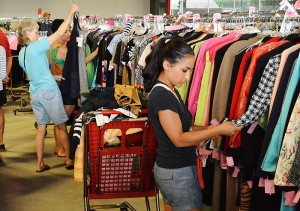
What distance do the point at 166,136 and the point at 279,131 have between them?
60cm

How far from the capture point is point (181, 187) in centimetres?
279

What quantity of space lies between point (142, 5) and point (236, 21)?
913 centimetres

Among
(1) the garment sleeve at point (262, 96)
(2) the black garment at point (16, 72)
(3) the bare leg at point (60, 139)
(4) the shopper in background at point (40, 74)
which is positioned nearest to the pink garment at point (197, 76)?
(1) the garment sleeve at point (262, 96)

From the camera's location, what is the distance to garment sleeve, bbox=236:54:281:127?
270cm

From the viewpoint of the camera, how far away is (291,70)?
2.61 meters

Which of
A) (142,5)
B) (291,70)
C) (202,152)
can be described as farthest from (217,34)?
(142,5)

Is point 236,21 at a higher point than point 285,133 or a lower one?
higher

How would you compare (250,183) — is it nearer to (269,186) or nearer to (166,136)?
(269,186)

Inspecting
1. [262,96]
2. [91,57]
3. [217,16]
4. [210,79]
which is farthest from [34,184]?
[262,96]

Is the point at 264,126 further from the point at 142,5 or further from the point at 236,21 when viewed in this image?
the point at 142,5

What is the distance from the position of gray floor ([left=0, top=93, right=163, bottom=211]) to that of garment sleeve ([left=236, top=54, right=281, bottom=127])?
6.33 feet

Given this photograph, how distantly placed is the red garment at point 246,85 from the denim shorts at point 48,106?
268 centimetres

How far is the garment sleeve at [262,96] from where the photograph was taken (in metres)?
2.70

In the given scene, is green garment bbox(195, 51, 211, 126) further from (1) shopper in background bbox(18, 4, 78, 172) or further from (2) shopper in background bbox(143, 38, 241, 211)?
(1) shopper in background bbox(18, 4, 78, 172)
